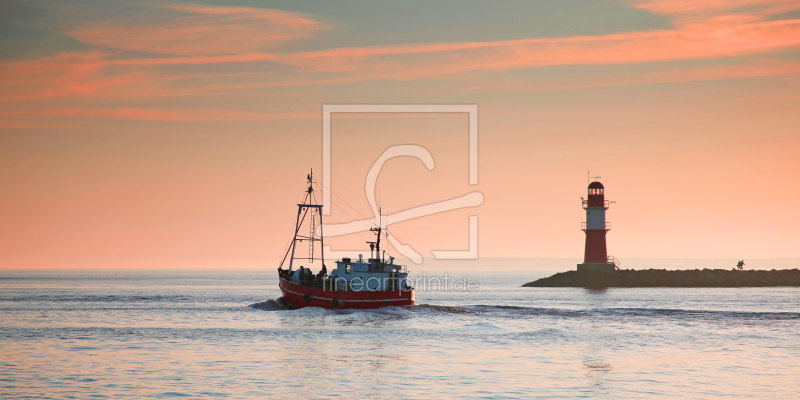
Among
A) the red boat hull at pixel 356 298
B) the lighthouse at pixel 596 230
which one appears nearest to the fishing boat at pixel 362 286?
the red boat hull at pixel 356 298

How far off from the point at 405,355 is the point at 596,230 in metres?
77.6

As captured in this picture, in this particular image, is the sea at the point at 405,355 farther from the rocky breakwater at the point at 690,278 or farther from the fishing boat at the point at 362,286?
the rocky breakwater at the point at 690,278

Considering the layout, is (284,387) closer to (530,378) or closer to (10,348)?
(530,378)

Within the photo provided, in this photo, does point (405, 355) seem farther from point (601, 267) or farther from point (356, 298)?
point (601, 267)

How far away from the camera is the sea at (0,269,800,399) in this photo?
29266 millimetres

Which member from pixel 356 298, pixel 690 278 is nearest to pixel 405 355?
pixel 356 298

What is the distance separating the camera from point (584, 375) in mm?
32688

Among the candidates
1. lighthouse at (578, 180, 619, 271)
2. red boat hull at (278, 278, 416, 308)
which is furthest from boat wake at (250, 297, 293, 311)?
lighthouse at (578, 180, 619, 271)

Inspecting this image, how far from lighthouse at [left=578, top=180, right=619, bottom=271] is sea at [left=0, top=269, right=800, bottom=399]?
4447 cm

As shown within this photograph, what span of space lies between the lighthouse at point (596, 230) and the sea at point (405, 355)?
44.5 m

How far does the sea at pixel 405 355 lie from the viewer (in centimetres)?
2927

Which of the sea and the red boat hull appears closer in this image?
the sea

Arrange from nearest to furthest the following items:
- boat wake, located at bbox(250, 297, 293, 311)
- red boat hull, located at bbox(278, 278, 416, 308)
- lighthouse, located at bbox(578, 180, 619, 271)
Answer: red boat hull, located at bbox(278, 278, 416, 308) → boat wake, located at bbox(250, 297, 293, 311) → lighthouse, located at bbox(578, 180, 619, 271)

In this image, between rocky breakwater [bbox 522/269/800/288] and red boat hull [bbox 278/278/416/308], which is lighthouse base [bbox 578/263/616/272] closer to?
rocky breakwater [bbox 522/269/800/288]
